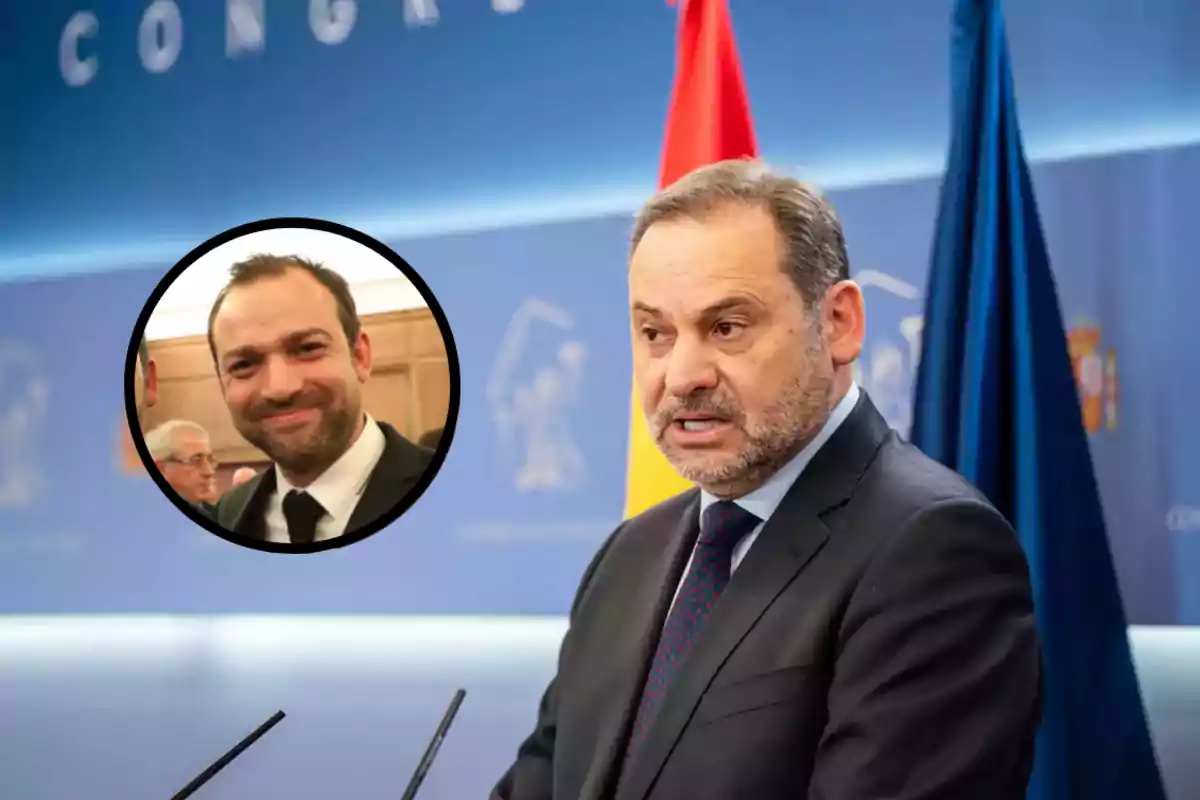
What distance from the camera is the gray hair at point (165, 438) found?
236cm

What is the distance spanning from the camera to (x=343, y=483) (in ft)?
7.61

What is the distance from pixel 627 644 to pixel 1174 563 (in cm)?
100

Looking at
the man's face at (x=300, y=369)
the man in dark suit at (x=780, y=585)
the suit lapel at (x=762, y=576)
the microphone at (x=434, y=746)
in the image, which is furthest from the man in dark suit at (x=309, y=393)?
the suit lapel at (x=762, y=576)

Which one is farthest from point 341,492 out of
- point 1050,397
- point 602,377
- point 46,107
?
point 1050,397

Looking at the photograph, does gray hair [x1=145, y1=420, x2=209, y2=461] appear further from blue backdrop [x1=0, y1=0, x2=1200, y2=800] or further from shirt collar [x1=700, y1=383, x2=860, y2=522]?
shirt collar [x1=700, y1=383, x2=860, y2=522]

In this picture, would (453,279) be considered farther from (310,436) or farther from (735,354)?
(735,354)

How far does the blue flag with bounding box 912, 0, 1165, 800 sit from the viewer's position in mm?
1631

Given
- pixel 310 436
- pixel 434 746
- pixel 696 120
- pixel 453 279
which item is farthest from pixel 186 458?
pixel 696 120

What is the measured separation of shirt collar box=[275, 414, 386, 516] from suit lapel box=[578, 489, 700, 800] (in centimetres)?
87

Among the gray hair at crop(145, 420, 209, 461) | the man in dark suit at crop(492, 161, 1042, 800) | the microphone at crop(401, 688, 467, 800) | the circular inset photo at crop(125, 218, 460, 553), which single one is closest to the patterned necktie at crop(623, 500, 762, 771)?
the man in dark suit at crop(492, 161, 1042, 800)

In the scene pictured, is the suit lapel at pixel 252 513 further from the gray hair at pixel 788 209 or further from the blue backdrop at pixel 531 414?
the gray hair at pixel 788 209

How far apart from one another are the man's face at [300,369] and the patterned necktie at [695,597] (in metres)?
1.07

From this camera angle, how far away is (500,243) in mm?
2305

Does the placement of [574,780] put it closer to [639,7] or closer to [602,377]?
[602,377]
